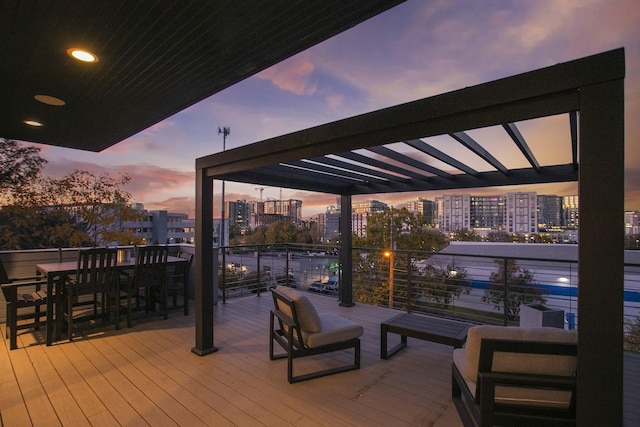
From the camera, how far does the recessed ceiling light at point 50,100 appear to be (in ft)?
11.6

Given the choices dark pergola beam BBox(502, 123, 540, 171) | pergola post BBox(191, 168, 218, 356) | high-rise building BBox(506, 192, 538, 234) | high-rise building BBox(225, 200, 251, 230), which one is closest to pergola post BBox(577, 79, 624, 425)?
dark pergola beam BBox(502, 123, 540, 171)

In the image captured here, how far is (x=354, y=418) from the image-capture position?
95.6 inches

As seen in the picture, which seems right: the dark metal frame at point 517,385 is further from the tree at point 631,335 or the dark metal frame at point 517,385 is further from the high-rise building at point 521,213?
the high-rise building at point 521,213

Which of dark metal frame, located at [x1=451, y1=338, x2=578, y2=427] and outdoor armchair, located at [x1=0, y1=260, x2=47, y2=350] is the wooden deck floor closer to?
outdoor armchair, located at [x1=0, y1=260, x2=47, y2=350]

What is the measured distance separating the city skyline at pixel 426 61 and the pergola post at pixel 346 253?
3.60 feet

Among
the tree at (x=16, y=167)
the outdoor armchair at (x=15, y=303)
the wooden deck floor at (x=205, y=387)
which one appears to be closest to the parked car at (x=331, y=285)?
the wooden deck floor at (x=205, y=387)

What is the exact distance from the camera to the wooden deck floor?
7.97 feet

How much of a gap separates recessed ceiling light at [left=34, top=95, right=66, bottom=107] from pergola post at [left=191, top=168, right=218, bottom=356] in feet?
5.86

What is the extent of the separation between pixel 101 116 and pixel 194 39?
245cm

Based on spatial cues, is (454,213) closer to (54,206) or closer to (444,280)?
(444,280)

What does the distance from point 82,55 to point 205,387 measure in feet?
10.2

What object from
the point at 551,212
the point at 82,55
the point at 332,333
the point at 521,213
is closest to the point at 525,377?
the point at 332,333

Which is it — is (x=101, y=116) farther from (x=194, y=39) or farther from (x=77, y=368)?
(x=77, y=368)

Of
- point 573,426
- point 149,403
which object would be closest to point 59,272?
point 149,403
